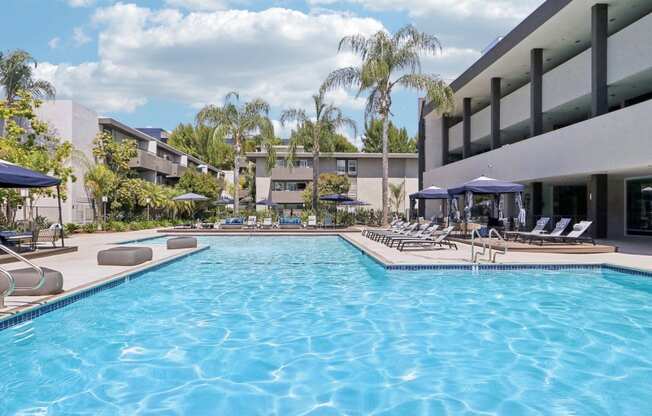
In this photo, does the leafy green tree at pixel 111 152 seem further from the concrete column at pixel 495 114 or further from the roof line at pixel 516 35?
the concrete column at pixel 495 114

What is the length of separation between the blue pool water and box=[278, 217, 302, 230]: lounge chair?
18383mm

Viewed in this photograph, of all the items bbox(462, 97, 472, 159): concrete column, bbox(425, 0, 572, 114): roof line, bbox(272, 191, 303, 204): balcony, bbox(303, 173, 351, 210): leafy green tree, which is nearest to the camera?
bbox(425, 0, 572, 114): roof line

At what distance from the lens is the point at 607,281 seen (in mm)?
11094

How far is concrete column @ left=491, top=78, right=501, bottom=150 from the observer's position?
89.5ft

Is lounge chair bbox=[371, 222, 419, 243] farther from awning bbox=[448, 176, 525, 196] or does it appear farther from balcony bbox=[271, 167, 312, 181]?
balcony bbox=[271, 167, 312, 181]

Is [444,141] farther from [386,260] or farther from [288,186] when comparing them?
[386,260]

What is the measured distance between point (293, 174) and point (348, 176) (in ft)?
16.9

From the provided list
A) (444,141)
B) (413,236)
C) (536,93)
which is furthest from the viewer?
(444,141)

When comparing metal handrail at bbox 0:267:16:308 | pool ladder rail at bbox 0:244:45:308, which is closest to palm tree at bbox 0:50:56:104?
pool ladder rail at bbox 0:244:45:308

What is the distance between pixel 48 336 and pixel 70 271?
15.8 ft

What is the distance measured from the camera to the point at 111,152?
109 ft

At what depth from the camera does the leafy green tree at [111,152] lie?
32625 millimetres

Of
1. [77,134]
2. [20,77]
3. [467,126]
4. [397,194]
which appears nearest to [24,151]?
[77,134]

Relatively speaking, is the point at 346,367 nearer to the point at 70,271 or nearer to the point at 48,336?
the point at 48,336
